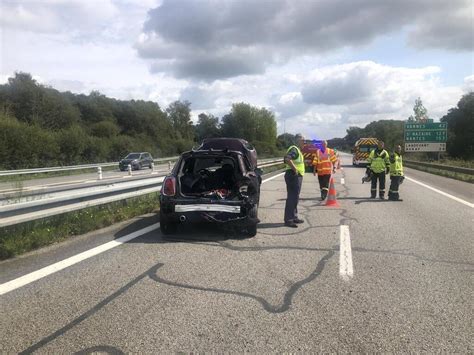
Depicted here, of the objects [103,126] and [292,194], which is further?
[103,126]

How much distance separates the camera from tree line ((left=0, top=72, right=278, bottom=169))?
3434 centimetres

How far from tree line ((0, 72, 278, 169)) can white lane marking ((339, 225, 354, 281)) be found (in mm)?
29823

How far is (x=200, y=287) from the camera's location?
485 centimetres

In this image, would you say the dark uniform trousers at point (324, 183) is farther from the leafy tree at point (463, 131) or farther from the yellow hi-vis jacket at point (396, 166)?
the leafy tree at point (463, 131)

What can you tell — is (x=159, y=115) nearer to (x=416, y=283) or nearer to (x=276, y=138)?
(x=276, y=138)

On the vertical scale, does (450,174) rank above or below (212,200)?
below

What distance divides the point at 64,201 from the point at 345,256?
467 centimetres

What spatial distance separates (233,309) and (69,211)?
456 centimetres

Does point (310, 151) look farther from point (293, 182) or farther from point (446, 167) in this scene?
point (446, 167)

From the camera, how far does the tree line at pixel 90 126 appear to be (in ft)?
113

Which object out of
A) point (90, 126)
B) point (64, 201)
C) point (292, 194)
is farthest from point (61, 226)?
point (90, 126)

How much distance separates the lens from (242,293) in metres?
4.67

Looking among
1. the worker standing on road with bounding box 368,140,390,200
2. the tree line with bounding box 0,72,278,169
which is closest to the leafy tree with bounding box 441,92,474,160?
the tree line with bounding box 0,72,278,169

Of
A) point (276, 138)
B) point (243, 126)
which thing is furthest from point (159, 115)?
point (276, 138)
